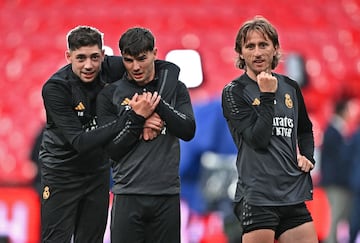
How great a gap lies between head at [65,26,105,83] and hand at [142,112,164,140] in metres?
0.40

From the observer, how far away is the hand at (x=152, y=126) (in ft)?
14.1

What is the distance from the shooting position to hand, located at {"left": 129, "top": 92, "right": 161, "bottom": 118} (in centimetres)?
427

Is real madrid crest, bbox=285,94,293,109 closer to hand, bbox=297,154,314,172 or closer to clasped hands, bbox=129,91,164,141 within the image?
hand, bbox=297,154,314,172

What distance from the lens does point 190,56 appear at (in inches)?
352

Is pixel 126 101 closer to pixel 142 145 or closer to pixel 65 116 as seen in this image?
pixel 142 145

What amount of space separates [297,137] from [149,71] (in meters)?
0.73

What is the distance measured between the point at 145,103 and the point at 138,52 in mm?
221

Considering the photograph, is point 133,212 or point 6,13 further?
point 6,13

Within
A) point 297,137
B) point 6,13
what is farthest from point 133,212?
point 6,13

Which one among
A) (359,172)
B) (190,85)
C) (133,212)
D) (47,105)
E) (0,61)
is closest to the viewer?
(133,212)

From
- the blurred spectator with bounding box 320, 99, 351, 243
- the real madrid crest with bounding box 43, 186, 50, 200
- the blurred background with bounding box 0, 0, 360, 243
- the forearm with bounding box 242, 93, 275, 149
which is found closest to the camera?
the forearm with bounding box 242, 93, 275, 149

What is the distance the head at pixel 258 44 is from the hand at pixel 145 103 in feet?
1.40

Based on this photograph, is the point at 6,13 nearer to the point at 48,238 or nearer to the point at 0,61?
the point at 0,61

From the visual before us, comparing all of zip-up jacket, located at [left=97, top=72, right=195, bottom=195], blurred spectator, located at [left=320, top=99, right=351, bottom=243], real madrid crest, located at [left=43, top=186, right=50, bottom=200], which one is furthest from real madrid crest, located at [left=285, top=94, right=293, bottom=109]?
blurred spectator, located at [left=320, top=99, right=351, bottom=243]
